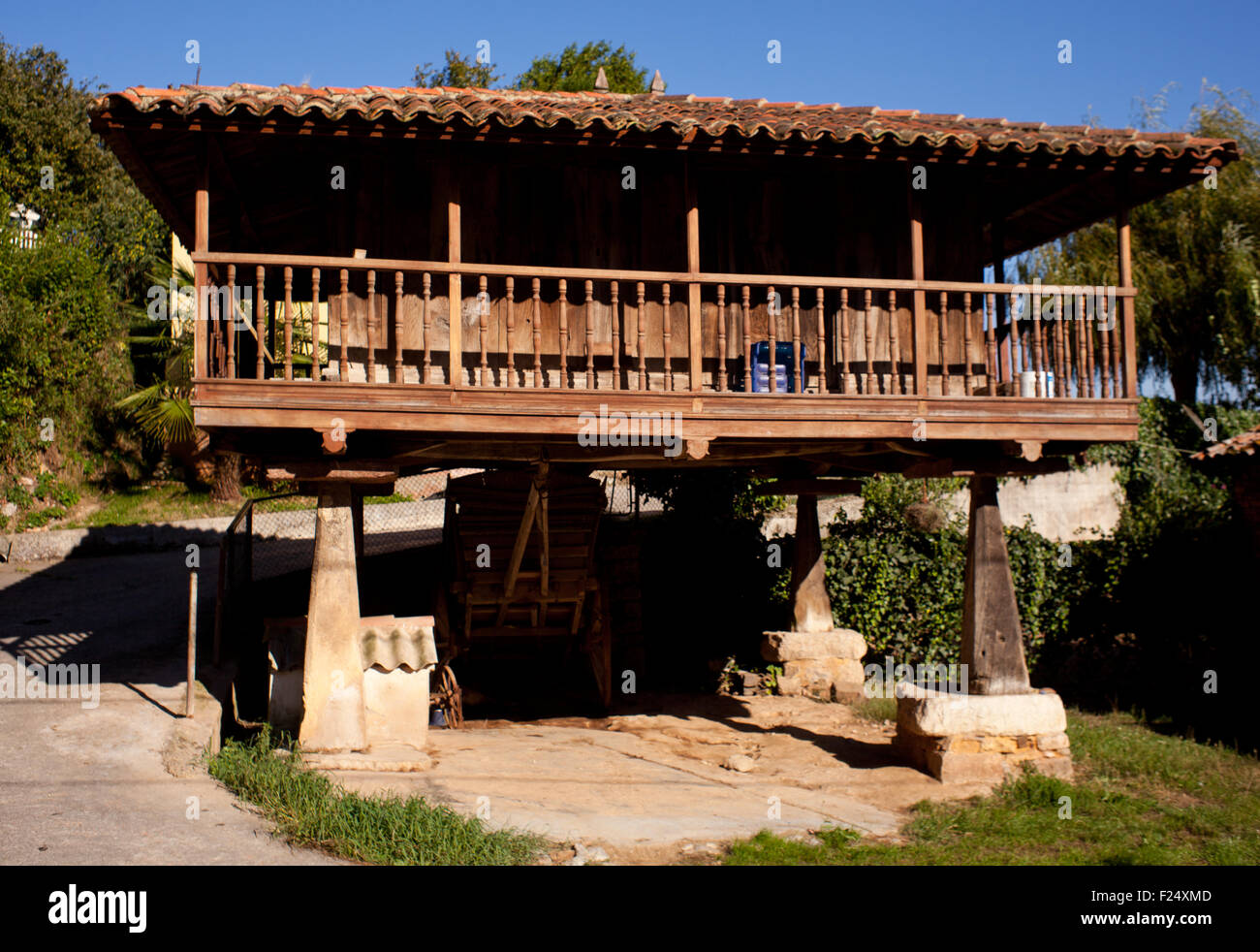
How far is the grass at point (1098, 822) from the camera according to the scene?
6.31 meters

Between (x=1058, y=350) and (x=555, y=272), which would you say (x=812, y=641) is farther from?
(x=555, y=272)

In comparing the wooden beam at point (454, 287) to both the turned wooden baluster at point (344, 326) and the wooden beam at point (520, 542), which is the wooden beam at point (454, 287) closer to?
the turned wooden baluster at point (344, 326)

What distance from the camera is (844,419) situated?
293 inches

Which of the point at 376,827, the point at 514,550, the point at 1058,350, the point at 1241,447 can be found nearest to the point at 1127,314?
the point at 1058,350

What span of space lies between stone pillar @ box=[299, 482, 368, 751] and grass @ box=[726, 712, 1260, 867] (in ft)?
10.1

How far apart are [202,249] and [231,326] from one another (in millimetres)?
607

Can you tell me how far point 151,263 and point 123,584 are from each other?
7.99 m

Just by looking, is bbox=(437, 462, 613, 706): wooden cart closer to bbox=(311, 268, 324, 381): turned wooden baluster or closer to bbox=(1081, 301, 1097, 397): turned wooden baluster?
bbox=(311, 268, 324, 381): turned wooden baluster

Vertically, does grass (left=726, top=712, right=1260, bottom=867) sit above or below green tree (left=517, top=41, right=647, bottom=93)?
below

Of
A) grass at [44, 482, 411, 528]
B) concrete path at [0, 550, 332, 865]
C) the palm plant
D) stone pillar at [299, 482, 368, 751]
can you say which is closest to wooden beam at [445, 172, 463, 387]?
stone pillar at [299, 482, 368, 751]

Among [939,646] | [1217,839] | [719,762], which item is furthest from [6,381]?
[1217,839]

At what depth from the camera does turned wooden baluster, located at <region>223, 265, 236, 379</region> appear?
6.53m

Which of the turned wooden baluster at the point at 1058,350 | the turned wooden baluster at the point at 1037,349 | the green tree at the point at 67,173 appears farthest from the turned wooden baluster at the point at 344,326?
the green tree at the point at 67,173
